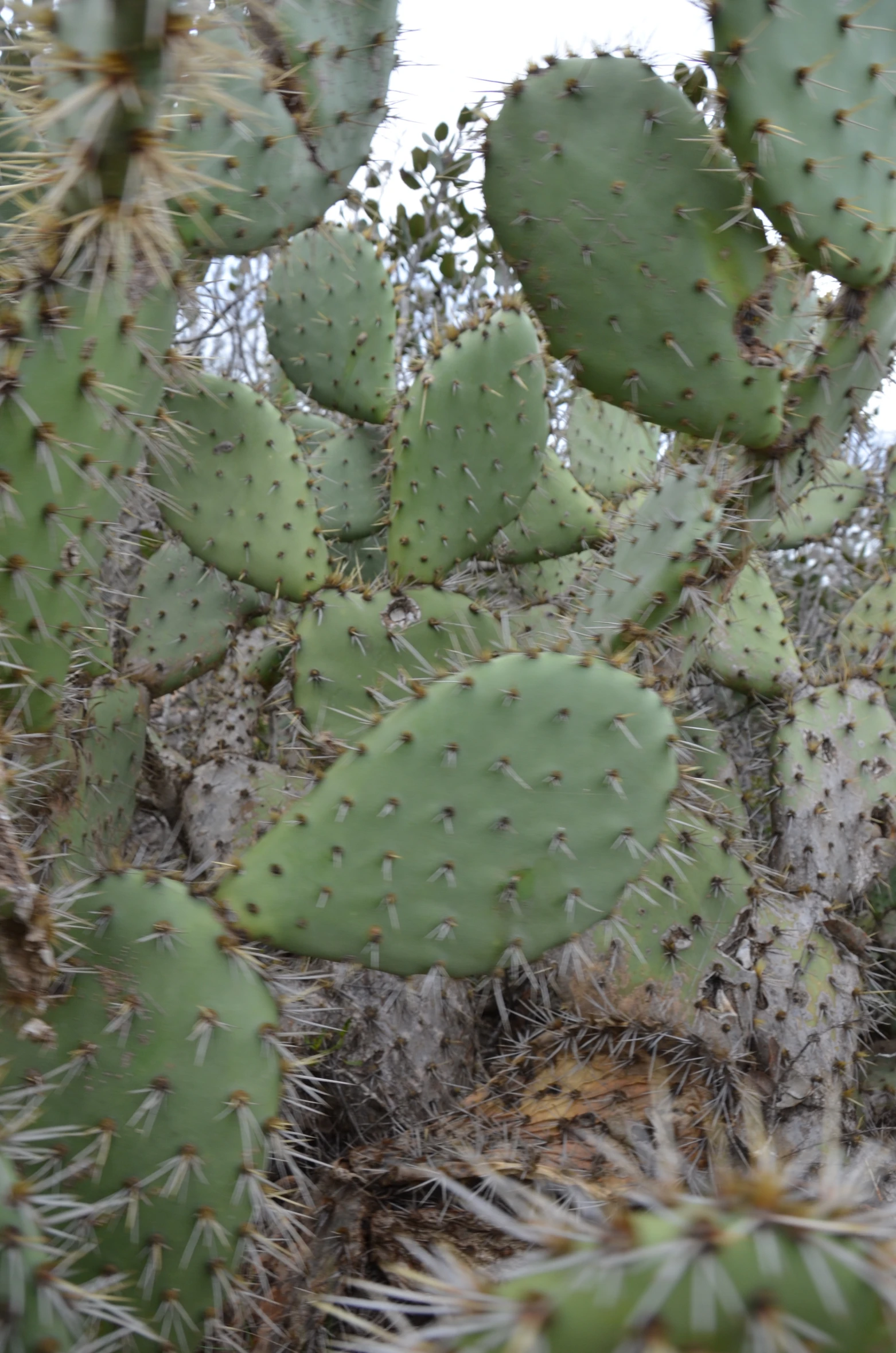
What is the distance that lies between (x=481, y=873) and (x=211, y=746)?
4.47 ft

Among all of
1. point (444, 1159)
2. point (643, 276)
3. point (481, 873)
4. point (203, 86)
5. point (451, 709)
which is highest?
point (203, 86)

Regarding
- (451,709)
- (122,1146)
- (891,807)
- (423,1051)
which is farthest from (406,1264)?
(891,807)

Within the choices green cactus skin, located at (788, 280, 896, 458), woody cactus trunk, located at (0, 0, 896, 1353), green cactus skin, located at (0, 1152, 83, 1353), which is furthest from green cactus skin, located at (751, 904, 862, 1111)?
green cactus skin, located at (0, 1152, 83, 1353)

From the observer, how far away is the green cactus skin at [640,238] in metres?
1.63

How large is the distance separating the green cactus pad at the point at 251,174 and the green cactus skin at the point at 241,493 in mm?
352

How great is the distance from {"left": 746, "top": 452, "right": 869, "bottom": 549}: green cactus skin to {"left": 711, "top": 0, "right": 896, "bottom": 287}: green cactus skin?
1.05 feet

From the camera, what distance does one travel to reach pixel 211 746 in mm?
2461

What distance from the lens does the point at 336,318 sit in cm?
264

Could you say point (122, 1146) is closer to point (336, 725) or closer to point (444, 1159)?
point (444, 1159)

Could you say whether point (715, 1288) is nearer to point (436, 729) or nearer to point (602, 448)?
point (436, 729)

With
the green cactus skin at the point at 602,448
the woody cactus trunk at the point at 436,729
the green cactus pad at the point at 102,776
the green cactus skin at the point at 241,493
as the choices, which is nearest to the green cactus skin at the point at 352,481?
the woody cactus trunk at the point at 436,729

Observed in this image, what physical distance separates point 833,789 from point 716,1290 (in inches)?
65.0

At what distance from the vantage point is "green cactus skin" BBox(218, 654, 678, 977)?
1232 millimetres

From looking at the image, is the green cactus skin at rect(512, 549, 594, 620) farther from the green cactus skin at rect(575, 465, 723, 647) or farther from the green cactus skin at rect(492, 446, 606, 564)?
the green cactus skin at rect(575, 465, 723, 647)
